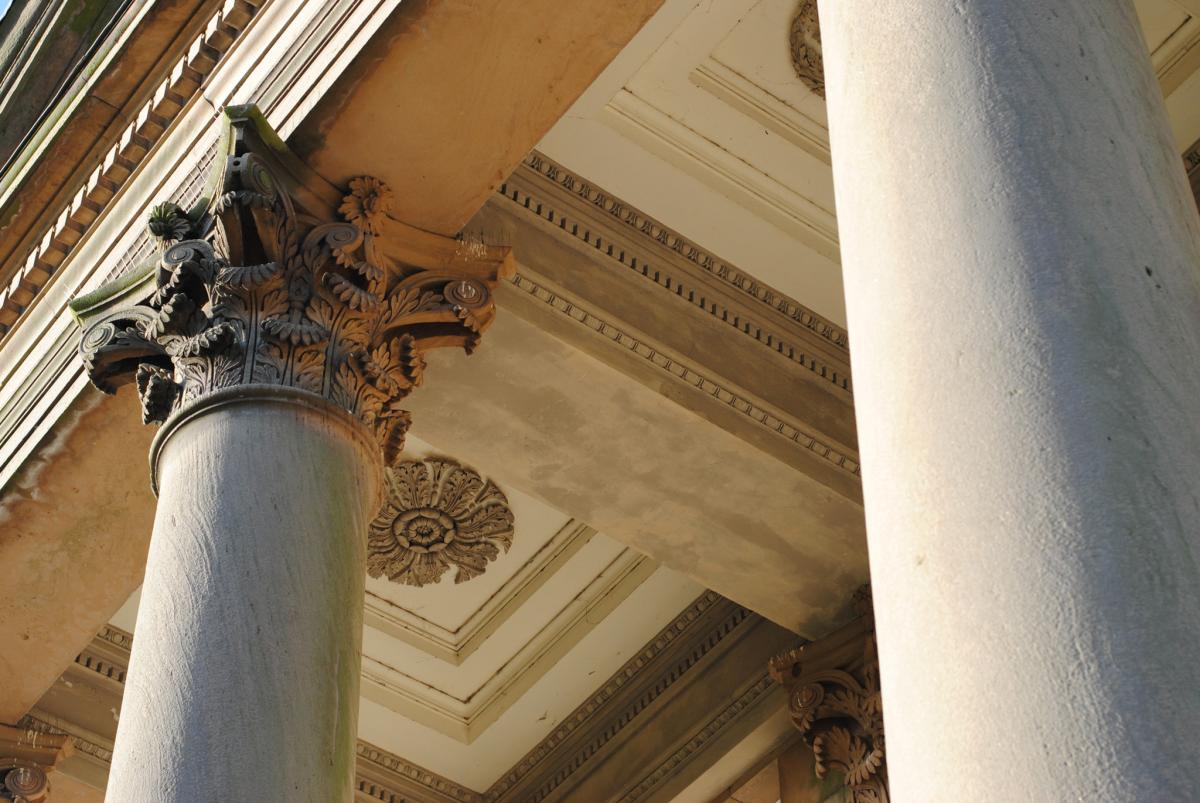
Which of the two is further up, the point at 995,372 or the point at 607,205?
the point at 607,205

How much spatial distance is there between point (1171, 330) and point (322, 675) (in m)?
4.23

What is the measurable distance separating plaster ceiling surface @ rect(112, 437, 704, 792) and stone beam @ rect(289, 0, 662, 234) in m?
4.57

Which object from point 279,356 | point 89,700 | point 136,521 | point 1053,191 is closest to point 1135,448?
point 1053,191

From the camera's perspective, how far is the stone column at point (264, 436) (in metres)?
7.03

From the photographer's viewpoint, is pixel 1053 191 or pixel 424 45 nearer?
pixel 1053 191

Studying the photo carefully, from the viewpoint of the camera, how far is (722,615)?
1395cm

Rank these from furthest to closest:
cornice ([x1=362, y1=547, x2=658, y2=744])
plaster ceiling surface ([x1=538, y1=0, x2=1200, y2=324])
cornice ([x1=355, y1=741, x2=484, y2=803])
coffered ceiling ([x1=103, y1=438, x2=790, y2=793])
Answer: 1. cornice ([x1=355, y1=741, x2=484, y2=803])
2. cornice ([x1=362, y1=547, x2=658, y2=744])
3. coffered ceiling ([x1=103, y1=438, x2=790, y2=793])
4. plaster ceiling surface ([x1=538, y1=0, x2=1200, y2=324])

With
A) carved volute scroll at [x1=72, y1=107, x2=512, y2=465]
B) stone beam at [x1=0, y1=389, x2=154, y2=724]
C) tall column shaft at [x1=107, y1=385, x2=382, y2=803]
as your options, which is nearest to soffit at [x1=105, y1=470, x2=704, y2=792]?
stone beam at [x1=0, y1=389, x2=154, y2=724]

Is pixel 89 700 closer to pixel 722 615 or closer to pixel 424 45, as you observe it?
pixel 722 615

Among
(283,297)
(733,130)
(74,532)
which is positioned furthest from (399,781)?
→ (283,297)

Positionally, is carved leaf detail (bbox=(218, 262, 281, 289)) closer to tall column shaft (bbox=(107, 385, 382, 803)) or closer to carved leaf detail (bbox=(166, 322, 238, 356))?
carved leaf detail (bbox=(166, 322, 238, 356))

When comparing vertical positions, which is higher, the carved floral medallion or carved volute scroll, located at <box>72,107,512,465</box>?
the carved floral medallion

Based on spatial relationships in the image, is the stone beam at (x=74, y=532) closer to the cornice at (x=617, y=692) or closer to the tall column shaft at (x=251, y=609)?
the tall column shaft at (x=251, y=609)

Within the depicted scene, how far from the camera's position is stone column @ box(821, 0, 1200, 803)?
3.32 m
